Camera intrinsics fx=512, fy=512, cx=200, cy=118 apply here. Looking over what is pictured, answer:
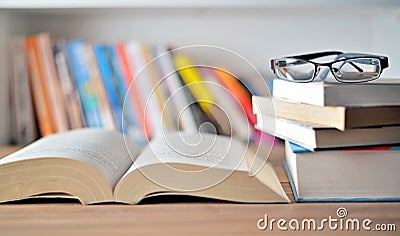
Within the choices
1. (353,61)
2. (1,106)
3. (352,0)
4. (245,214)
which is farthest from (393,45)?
(1,106)

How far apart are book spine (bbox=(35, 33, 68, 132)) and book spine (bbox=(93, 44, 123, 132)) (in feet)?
0.32

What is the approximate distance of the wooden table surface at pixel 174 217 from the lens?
0.60 m

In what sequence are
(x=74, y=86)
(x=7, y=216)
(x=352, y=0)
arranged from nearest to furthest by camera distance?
(x=7, y=216)
(x=352, y=0)
(x=74, y=86)

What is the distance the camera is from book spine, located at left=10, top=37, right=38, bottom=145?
42.8 inches

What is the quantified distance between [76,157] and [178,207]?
14 centimetres

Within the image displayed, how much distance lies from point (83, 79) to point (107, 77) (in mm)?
52

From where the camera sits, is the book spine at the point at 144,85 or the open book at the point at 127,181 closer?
the open book at the point at 127,181

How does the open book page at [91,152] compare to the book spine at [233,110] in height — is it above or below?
below

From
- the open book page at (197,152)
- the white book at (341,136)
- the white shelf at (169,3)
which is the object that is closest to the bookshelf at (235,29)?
the white shelf at (169,3)

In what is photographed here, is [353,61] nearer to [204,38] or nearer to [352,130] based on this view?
[352,130]

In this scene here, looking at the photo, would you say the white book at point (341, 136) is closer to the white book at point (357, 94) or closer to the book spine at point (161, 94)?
the white book at point (357, 94)

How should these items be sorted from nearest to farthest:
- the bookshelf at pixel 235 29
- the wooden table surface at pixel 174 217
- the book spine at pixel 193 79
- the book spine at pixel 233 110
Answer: the wooden table surface at pixel 174 217
the book spine at pixel 233 110
the book spine at pixel 193 79
the bookshelf at pixel 235 29

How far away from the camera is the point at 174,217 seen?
0.62 meters

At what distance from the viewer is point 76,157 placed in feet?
2.15
